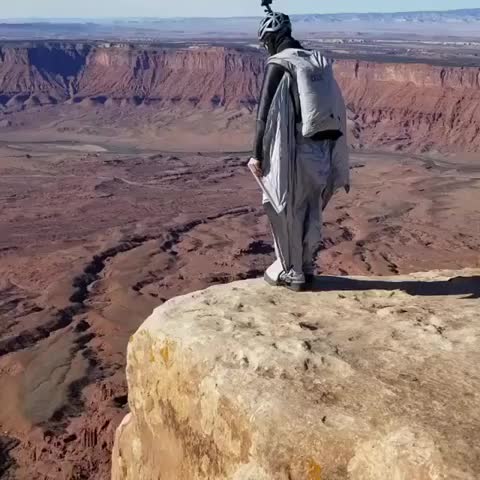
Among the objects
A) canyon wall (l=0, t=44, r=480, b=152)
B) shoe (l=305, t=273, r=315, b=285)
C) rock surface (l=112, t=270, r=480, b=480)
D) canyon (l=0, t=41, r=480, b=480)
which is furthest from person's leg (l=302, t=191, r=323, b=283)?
canyon wall (l=0, t=44, r=480, b=152)

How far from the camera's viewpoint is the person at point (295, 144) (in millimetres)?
5559

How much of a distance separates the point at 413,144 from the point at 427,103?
4242 mm

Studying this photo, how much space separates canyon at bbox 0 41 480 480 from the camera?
1450cm

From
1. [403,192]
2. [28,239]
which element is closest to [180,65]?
[403,192]

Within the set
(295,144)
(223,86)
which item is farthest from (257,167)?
(223,86)

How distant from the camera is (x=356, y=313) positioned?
5.40 m

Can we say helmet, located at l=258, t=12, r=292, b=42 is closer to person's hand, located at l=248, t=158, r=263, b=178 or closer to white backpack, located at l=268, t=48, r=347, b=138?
white backpack, located at l=268, t=48, r=347, b=138

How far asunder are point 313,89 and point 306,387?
2372mm

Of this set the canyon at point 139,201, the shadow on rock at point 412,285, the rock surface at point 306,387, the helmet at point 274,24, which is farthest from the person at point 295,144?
the canyon at point 139,201

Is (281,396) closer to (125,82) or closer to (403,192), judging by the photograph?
(403,192)

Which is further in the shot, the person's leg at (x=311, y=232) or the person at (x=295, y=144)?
the person's leg at (x=311, y=232)

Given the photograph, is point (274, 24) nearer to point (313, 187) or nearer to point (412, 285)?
point (313, 187)

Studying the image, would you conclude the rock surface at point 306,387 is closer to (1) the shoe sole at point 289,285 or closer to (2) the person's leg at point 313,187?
(1) the shoe sole at point 289,285

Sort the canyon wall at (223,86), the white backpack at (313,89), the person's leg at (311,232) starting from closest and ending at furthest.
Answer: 1. the white backpack at (313,89)
2. the person's leg at (311,232)
3. the canyon wall at (223,86)
